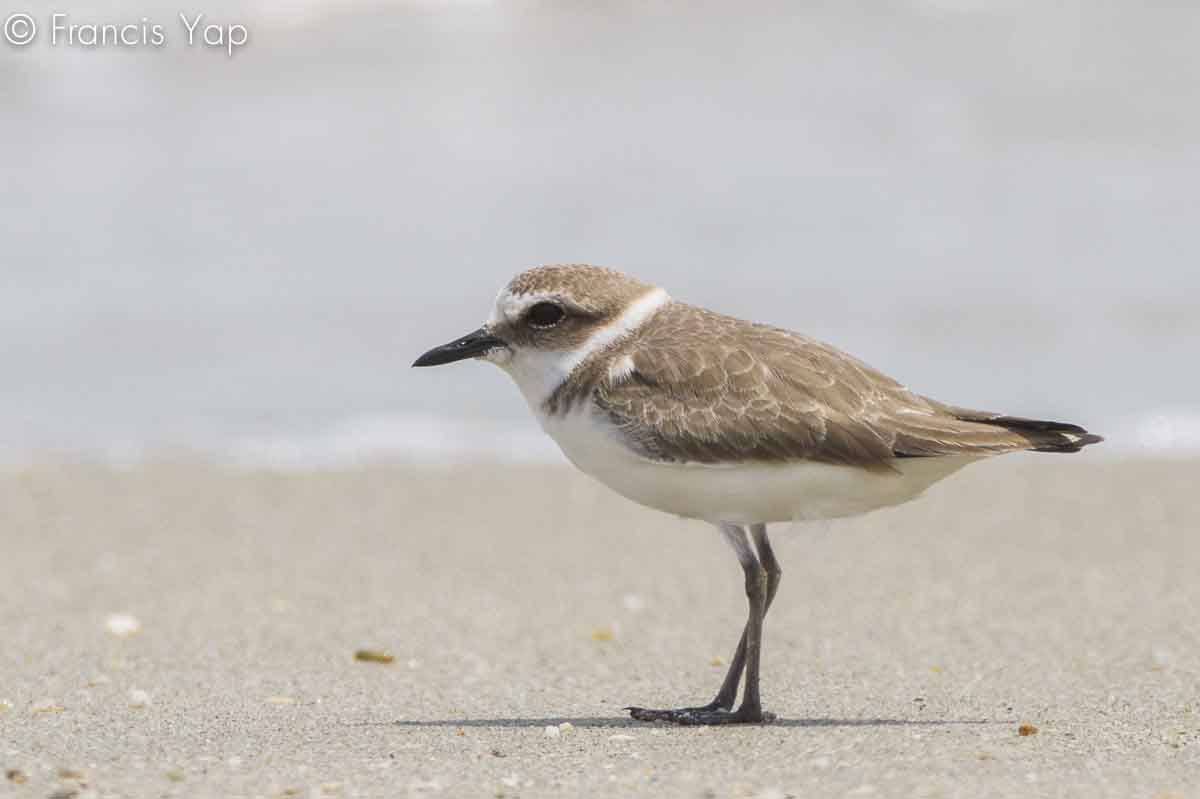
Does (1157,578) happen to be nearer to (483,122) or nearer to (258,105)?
(483,122)

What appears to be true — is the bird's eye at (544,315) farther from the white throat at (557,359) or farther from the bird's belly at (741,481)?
the bird's belly at (741,481)

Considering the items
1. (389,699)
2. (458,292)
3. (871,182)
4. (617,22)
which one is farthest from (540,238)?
(389,699)

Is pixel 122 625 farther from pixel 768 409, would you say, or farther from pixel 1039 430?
pixel 1039 430

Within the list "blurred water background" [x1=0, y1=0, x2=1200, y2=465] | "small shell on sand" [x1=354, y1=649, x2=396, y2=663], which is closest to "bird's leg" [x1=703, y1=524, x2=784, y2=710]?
"small shell on sand" [x1=354, y1=649, x2=396, y2=663]

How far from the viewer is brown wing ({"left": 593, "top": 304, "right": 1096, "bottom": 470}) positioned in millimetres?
5051

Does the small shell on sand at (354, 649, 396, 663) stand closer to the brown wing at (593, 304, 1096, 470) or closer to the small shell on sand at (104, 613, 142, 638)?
the small shell on sand at (104, 613, 142, 638)

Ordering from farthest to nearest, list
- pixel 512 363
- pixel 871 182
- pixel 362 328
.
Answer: pixel 871 182 → pixel 362 328 → pixel 512 363

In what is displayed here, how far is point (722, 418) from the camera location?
199 inches

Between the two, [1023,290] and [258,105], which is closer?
[1023,290]

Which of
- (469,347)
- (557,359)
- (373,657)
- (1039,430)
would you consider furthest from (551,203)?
(1039,430)

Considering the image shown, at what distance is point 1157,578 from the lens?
27.2 feet

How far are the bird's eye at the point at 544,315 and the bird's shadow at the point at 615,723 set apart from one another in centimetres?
125

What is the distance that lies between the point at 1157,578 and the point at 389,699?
409 cm

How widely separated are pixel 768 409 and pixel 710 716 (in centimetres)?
103
